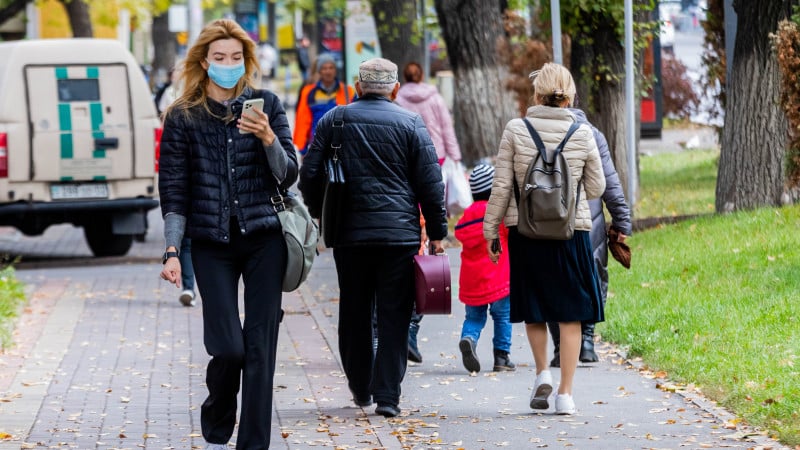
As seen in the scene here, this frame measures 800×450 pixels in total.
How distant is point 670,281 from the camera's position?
11.1 meters

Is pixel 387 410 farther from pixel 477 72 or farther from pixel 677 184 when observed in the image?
pixel 477 72

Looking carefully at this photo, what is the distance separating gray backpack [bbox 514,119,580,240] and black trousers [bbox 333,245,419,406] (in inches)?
22.5

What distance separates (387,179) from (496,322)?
175cm

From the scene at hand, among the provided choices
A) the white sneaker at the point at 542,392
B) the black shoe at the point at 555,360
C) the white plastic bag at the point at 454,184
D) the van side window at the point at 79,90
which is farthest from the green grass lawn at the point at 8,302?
the white sneaker at the point at 542,392

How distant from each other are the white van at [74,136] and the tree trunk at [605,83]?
13.7 ft

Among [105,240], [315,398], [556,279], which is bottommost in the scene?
[105,240]

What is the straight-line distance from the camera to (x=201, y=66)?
621cm

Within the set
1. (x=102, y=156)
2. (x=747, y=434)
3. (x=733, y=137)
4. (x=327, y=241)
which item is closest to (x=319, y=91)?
(x=102, y=156)

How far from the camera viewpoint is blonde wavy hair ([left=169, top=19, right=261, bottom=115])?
615 centimetres

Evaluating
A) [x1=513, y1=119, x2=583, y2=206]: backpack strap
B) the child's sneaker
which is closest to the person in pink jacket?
the child's sneaker

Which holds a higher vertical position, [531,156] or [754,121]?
[531,156]

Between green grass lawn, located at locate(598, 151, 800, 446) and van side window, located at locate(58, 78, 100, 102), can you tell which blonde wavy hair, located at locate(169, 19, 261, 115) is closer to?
green grass lawn, located at locate(598, 151, 800, 446)

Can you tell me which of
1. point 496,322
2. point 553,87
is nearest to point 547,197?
point 553,87

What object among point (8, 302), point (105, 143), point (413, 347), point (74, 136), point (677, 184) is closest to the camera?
point (413, 347)
